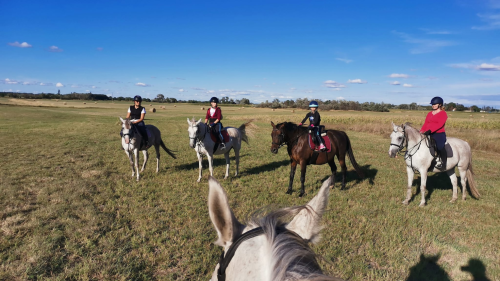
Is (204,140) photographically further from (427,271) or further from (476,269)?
(476,269)

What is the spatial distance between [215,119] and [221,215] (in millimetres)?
7107

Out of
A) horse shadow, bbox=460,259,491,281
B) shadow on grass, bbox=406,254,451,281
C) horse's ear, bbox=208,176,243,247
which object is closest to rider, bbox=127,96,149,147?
horse's ear, bbox=208,176,243,247

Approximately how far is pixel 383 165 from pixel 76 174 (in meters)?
12.4

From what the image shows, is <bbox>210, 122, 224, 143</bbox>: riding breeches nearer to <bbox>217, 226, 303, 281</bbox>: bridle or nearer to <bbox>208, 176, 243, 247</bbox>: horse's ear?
<bbox>208, 176, 243, 247</bbox>: horse's ear

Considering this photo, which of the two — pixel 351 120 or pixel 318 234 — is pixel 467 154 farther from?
pixel 351 120

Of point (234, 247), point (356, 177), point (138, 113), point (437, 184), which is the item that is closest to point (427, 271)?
point (234, 247)

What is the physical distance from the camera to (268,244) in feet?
3.35

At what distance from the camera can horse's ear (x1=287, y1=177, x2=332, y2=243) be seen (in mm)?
1306

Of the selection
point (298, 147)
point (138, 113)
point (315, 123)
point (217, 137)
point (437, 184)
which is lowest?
point (437, 184)

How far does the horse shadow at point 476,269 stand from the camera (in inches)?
145

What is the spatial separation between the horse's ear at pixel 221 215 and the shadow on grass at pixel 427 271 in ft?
12.4

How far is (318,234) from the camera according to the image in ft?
4.42

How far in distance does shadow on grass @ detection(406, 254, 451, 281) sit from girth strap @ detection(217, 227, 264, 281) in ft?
12.4

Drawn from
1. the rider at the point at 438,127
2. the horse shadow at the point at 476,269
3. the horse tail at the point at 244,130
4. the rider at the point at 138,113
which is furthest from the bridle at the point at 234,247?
the horse tail at the point at 244,130
